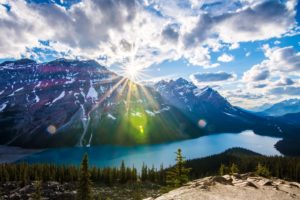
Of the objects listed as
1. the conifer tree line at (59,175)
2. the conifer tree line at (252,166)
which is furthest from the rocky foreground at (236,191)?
the conifer tree line at (59,175)

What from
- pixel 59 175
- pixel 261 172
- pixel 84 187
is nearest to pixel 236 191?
pixel 261 172

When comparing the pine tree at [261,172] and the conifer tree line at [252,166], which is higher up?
the pine tree at [261,172]

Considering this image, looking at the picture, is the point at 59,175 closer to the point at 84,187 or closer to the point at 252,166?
the point at 84,187

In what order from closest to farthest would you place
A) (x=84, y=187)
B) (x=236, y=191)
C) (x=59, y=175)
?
1. (x=236, y=191)
2. (x=84, y=187)
3. (x=59, y=175)

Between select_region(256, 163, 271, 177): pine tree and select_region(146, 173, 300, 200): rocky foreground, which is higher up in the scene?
select_region(146, 173, 300, 200): rocky foreground

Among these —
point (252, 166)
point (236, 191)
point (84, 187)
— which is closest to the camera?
point (236, 191)

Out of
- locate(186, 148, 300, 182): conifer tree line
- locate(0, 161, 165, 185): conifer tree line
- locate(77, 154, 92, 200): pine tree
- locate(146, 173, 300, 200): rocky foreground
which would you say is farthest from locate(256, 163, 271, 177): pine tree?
locate(0, 161, 165, 185): conifer tree line

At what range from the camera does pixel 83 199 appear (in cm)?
4844

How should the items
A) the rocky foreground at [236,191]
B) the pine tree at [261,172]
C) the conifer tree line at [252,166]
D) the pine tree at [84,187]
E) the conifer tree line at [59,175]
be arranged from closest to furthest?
the rocky foreground at [236,191]
the pine tree at [261,172]
the pine tree at [84,187]
the conifer tree line at [59,175]
the conifer tree line at [252,166]

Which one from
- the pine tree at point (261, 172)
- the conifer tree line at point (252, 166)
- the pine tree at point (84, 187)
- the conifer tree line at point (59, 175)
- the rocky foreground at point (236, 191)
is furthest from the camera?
the conifer tree line at point (252, 166)

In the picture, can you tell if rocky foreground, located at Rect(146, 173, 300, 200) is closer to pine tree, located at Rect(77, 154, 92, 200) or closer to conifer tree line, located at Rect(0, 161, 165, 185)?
pine tree, located at Rect(77, 154, 92, 200)

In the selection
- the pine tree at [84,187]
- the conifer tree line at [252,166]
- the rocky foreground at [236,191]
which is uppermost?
the rocky foreground at [236,191]

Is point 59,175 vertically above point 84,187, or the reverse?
point 84,187

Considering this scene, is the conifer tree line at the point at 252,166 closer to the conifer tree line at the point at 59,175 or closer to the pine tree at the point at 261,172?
the conifer tree line at the point at 59,175
